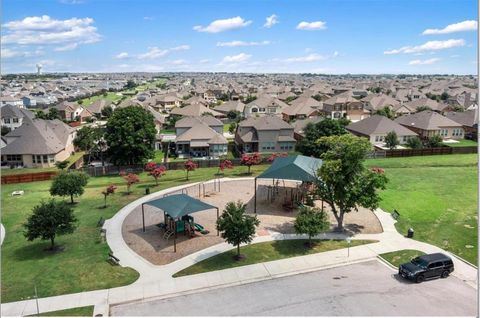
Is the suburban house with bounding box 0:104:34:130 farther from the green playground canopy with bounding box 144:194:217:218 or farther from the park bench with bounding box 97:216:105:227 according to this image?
the green playground canopy with bounding box 144:194:217:218

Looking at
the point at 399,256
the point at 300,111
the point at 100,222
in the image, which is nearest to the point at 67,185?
the point at 100,222

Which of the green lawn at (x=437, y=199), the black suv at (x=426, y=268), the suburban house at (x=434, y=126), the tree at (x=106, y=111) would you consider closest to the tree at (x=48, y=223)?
the black suv at (x=426, y=268)

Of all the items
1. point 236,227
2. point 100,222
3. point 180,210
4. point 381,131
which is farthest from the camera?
point 381,131

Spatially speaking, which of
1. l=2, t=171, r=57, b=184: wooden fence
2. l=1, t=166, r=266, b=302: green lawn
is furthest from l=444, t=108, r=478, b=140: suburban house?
l=2, t=171, r=57, b=184: wooden fence

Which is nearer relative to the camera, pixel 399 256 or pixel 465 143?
pixel 399 256

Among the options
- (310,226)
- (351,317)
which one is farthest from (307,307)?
(310,226)

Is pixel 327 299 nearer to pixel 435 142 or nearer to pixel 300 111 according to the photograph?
pixel 435 142

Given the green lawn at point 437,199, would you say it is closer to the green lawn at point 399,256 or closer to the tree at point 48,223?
the green lawn at point 399,256

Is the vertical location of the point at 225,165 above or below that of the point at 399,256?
above
